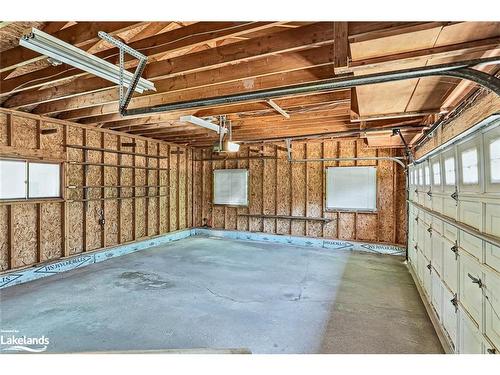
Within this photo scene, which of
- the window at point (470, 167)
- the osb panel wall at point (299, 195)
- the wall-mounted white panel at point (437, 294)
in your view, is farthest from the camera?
the osb panel wall at point (299, 195)

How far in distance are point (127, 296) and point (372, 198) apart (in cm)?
536

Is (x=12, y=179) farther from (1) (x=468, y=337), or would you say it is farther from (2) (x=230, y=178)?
(1) (x=468, y=337)

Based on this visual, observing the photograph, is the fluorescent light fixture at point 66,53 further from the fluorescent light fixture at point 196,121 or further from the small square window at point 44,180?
the small square window at point 44,180

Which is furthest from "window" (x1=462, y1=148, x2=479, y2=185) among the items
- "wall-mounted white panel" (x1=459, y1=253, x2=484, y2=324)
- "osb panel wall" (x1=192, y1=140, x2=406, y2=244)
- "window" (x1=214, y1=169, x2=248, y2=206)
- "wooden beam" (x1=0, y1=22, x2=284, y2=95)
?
"window" (x1=214, y1=169, x2=248, y2=206)

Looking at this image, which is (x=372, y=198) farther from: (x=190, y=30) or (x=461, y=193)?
(x=190, y=30)

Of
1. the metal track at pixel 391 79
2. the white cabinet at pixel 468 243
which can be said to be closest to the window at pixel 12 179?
the metal track at pixel 391 79

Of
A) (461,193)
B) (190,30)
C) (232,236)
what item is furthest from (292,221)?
(190,30)

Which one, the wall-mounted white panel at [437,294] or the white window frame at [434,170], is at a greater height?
the white window frame at [434,170]

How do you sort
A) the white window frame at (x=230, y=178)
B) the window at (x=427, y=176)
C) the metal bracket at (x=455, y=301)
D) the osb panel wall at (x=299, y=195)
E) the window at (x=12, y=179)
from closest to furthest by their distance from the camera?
1. the metal bracket at (x=455, y=301)
2. the window at (x=427, y=176)
3. the window at (x=12, y=179)
4. the osb panel wall at (x=299, y=195)
5. the white window frame at (x=230, y=178)

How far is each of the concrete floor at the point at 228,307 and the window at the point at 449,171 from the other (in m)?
1.49

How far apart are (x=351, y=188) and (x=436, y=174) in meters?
3.52

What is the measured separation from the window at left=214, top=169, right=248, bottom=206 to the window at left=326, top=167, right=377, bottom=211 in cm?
233

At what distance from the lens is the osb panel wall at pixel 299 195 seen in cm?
622

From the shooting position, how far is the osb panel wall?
622cm
